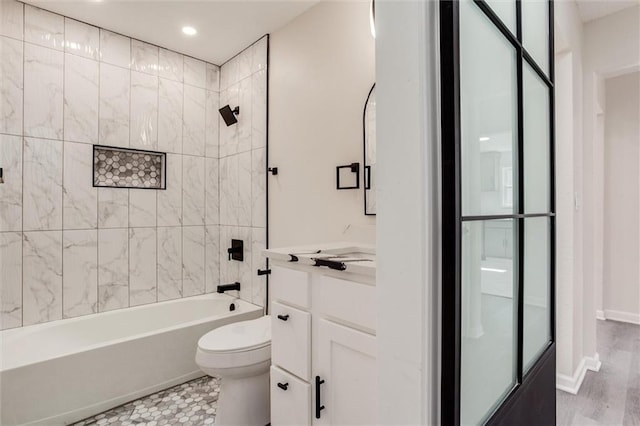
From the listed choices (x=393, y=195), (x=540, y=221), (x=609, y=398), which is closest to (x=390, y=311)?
(x=393, y=195)

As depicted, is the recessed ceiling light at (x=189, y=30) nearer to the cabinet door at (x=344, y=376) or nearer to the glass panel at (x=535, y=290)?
the cabinet door at (x=344, y=376)

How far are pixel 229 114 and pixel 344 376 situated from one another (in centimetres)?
249

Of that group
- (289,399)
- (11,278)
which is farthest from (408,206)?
(11,278)

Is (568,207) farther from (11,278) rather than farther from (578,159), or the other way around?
(11,278)

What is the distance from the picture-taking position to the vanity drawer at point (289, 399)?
142 cm

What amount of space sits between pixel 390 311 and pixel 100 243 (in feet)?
8.54

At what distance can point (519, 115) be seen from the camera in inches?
47.0

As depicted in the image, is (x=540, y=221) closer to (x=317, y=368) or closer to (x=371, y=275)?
(x=371, y=275)

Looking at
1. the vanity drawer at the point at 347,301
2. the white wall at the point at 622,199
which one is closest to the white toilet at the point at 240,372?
the vanity drawer at the point at 347,301

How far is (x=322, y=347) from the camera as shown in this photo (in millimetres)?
1352

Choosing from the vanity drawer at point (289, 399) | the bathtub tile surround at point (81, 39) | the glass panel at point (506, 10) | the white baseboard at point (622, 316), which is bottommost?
the white baseboard at point (622, 316)

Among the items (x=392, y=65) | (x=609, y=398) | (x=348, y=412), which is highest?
(x=392, y=65)

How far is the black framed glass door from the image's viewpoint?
789mm

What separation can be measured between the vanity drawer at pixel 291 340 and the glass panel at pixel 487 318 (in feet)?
2.16
